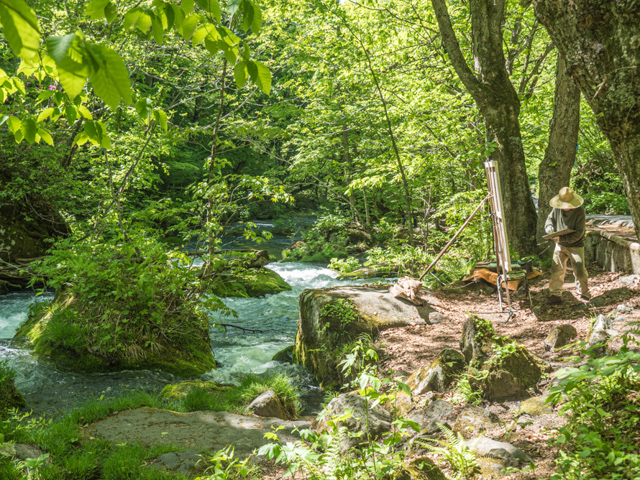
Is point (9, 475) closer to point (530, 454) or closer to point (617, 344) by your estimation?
point (530, 454)

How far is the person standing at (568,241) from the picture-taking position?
260 inches

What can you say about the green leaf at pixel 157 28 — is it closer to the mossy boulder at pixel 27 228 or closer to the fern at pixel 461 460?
the fern at pixel 461 460

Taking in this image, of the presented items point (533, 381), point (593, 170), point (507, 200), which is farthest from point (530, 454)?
point (593, 170)

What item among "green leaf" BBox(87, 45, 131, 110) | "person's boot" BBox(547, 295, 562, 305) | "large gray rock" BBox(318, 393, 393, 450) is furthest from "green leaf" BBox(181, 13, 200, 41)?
"person's boot" BBox(547, 295, 562, 305)

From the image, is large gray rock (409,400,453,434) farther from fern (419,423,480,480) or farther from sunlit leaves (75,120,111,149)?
sunlit leaves (75,120,111,149)

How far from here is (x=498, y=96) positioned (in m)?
8.16

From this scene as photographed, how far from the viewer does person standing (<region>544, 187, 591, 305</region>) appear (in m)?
6.60

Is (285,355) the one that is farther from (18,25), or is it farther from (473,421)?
(18,25)

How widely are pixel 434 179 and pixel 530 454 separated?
A: 8869 mm

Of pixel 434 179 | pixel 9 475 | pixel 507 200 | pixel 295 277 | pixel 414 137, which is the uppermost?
pixel 414 137

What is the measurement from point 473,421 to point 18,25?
3.89m

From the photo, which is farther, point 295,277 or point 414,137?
point 295,277

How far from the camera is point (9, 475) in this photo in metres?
2.80

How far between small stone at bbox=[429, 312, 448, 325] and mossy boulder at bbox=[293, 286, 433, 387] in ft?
0.27
